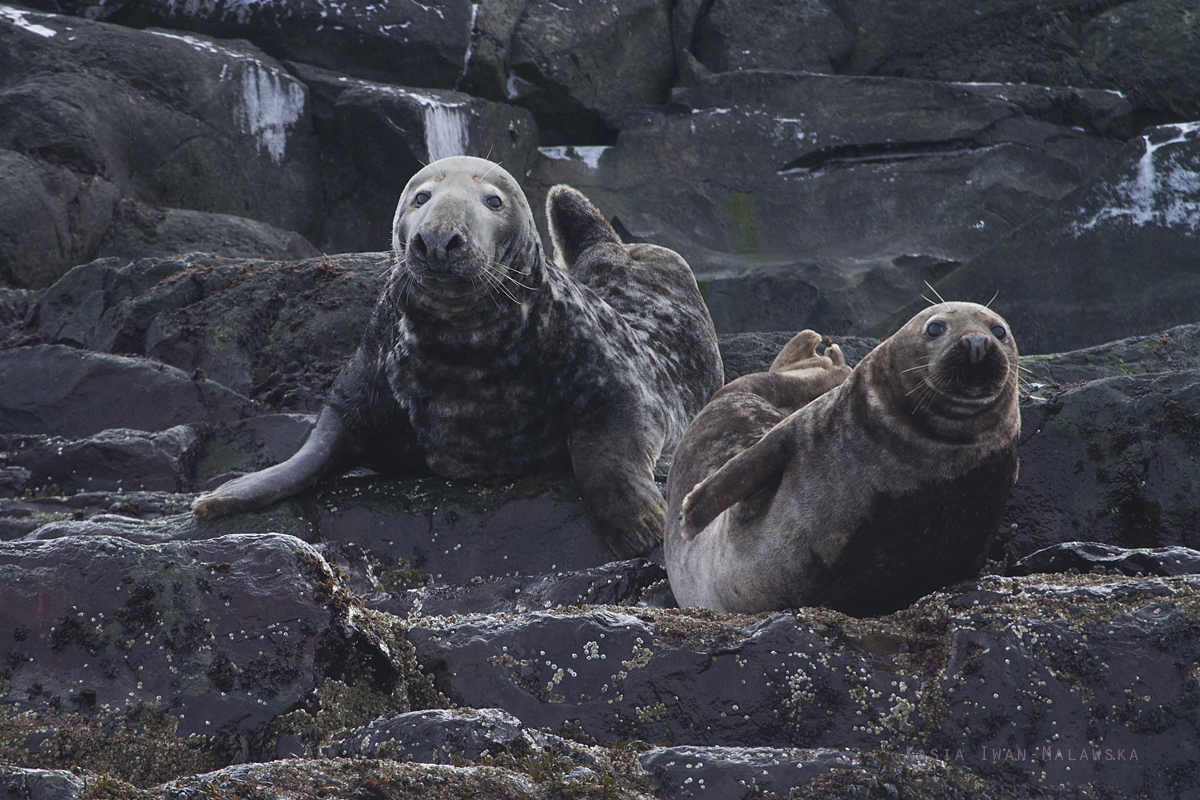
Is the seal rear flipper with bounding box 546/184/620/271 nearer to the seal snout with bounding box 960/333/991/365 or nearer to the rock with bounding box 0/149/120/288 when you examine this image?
the seal snout with bounding box 960/333/991/365

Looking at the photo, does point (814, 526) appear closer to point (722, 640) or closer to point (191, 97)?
point (722, 640)

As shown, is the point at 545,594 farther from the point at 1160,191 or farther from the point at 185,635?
the point at 1160,191

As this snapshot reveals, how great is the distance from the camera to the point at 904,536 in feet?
11.1

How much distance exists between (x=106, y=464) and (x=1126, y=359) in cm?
623

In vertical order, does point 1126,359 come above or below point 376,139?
below

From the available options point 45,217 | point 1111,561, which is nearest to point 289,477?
point 1111,561

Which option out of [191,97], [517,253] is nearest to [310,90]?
[191,97]

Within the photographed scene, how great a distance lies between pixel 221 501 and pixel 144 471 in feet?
4.09

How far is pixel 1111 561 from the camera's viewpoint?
11.8ft

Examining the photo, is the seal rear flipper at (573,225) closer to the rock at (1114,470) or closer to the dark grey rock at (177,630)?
the rock at (1114,470)

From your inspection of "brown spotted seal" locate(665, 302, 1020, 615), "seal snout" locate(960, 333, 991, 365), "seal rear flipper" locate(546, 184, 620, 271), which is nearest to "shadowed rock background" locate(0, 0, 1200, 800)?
"brown spotted seal" locate(665, 302, 1020, 615)

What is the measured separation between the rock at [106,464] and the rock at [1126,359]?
16.7 feet

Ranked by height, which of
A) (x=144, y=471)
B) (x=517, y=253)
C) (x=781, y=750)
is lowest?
(x=144, y=471)

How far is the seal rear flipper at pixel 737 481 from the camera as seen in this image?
355 cm
